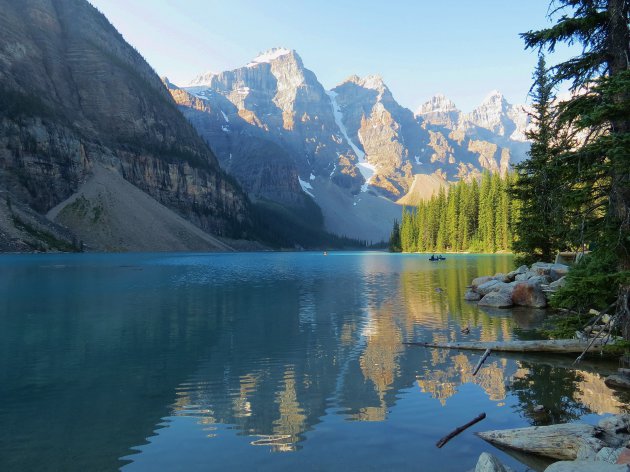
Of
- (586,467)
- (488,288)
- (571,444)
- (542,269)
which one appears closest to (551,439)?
(571,444)

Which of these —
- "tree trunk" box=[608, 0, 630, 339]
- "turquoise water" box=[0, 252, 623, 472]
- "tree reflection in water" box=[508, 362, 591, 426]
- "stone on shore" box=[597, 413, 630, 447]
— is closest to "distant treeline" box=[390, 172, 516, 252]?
"turquoise water" box=[0, 252, 623, 472]

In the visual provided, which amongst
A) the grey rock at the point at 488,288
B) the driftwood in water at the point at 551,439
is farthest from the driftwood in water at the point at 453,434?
the grey rock at the point at 488,288

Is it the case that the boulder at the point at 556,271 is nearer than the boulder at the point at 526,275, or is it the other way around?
the boulder at the point at 556,271

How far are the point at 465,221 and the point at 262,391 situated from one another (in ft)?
444

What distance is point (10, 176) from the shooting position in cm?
15312

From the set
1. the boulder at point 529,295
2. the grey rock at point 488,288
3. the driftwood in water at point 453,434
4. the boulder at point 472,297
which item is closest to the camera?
the driftwood in water at point 453,434

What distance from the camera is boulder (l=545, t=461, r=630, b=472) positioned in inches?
272

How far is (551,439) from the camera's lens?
9.22 metres

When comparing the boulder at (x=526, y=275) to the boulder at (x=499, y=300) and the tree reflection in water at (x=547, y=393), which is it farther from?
the tree reflection in water at (x=547, y=393)

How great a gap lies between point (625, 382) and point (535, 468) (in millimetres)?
6607

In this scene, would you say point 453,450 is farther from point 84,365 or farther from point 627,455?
point 84,365

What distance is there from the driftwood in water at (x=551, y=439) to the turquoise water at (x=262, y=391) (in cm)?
48

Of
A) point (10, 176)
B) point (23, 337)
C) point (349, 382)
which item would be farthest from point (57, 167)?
point (349, 382)

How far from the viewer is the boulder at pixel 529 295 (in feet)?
100
